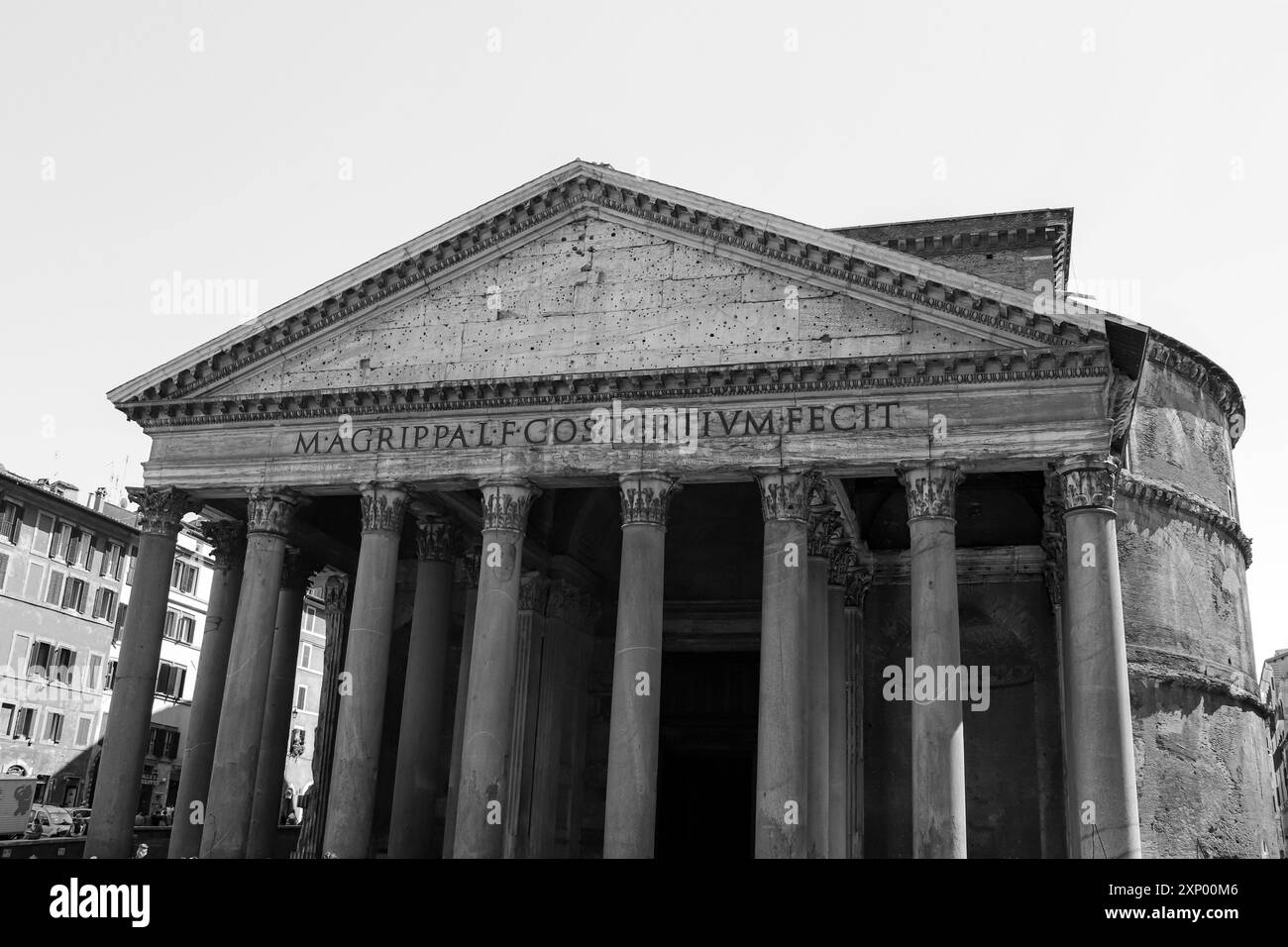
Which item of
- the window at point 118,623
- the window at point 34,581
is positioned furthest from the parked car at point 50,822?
the window at point 118,623

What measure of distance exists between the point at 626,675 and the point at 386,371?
7.11 meters

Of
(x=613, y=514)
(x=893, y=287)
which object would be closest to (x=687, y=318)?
(x=893, y=287)

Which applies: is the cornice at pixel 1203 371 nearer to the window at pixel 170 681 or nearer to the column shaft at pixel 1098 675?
the column shaft at pixel 1098 675

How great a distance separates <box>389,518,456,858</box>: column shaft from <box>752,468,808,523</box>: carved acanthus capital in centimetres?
666

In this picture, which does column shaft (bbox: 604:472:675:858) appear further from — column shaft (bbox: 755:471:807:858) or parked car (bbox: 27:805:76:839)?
parked car (bbox: 27:805:76:839)

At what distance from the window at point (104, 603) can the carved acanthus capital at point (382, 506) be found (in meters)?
27.2

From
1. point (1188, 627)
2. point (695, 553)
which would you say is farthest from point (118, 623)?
point (1188, 627)

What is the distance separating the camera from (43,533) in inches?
1529

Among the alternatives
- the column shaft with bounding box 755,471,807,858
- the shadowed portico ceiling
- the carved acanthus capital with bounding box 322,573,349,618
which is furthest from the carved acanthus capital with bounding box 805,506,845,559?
the carved acanthus capital with bounding box 322,573,349,618

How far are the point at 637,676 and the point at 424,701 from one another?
5135mm

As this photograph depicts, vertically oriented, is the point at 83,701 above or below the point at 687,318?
below

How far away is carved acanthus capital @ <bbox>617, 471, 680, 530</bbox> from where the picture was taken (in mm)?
18094
